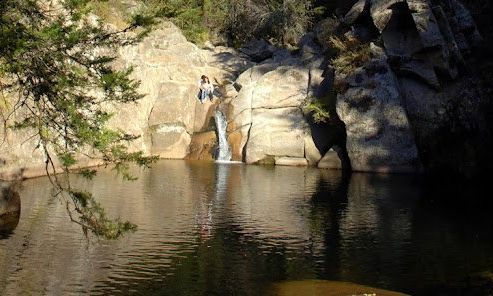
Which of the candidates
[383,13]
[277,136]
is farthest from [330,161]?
[383,13]

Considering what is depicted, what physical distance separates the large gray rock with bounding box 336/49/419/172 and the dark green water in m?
6.64

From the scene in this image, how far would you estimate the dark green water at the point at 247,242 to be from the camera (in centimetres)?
1382

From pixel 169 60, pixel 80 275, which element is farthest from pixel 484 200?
pixel 169 60

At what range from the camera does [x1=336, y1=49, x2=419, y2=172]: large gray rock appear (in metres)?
35.3

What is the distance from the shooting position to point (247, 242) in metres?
17.6

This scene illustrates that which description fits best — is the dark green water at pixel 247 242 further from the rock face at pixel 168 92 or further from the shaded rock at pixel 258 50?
the shaded rock at pixel 258 50

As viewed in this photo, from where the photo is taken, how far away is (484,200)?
2630 cm

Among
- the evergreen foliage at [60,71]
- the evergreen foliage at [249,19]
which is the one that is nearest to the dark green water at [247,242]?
the evergreen foliage at [60,71]

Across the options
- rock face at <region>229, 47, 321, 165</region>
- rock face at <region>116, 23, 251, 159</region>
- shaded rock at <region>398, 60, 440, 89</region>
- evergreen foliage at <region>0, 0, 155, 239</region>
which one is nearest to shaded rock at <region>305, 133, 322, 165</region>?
rock face at <region>229, 47, 321, 165</region>

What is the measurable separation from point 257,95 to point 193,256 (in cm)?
2747

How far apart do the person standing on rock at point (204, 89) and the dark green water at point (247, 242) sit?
16725 mm

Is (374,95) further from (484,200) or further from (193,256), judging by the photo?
(193,256)

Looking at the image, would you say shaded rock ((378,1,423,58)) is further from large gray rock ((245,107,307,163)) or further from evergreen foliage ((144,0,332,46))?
evergreen foliage ((144,0,332,46))

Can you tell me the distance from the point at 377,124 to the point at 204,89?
14.2 metres
